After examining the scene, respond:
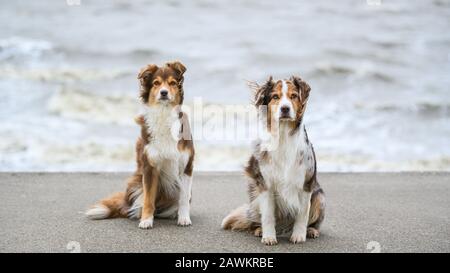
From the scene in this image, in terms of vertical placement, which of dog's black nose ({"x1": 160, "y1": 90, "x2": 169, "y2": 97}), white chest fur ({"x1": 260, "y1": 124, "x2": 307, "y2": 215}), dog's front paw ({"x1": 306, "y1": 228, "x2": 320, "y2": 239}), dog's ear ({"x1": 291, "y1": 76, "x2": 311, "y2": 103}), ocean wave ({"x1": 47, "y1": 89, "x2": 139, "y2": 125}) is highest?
dog's ear ({"x1": 291, "y1": 76, "x2": 311, "y2": 103})

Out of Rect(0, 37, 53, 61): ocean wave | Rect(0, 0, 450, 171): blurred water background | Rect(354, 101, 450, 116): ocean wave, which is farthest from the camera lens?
Rect(0, 37, 53, 61): ocean wave

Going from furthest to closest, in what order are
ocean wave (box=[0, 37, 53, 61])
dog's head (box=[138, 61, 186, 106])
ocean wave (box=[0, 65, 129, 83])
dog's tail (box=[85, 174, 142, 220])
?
ocean wave (box=[0, 37, 53, 61]), ocean wave (box=[0, 65, 129, 83]), dog's tail (box=[85, 174, 142, 220]), dog's head (box=[138, 61, 186, 106])

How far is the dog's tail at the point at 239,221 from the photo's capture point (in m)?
4.63

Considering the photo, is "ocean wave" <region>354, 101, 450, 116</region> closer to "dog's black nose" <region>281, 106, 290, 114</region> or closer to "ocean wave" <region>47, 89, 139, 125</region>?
"ocean wave" <region>47, 89, 139, 125</region>

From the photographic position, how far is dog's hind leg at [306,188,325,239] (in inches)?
175

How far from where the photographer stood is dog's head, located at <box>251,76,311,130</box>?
3998mm

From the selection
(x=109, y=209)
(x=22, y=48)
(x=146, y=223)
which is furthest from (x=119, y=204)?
A: (x=22, y=48)

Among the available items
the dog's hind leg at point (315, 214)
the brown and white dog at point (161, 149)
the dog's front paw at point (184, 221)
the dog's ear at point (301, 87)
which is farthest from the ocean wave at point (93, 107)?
the dog's ear at point (301, 87)

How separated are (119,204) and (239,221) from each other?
4.00 feet

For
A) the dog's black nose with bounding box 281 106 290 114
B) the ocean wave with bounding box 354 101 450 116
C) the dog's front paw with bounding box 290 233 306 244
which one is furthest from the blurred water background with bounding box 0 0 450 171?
the dog's black nose with bounding box 281 106 290 114

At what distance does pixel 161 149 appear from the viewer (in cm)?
473

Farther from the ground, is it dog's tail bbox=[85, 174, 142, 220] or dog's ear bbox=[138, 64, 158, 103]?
dog's ear bbox=[138, 64, 158, 103]

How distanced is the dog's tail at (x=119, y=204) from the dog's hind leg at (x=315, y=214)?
158 centimetres

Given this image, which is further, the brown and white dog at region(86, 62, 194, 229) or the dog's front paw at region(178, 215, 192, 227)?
the dog's front paw at region(178, 215, 192, 227)
